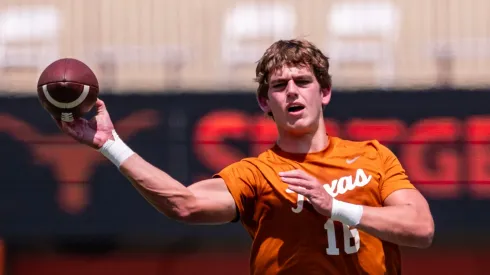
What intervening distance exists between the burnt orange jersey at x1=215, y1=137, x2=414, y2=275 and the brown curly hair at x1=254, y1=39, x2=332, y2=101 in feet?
0.89

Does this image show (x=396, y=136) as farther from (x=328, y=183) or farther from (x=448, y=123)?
(x=328, y=183)

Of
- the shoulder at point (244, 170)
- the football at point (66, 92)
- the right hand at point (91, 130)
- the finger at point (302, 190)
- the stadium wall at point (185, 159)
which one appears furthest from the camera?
the stadium wall at point (185, 159)

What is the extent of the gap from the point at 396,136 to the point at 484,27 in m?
2.30

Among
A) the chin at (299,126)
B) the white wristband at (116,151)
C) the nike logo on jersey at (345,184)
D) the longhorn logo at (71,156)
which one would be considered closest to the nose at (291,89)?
the chin at (299,126)

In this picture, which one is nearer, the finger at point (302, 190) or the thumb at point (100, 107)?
the finger at point (302, 190)

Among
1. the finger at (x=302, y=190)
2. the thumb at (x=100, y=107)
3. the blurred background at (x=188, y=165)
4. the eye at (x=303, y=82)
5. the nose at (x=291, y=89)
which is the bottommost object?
the blurred background at (x=188, y=165)

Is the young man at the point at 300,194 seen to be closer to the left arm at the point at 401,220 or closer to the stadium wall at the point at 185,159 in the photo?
the left arm at the point at 401,220

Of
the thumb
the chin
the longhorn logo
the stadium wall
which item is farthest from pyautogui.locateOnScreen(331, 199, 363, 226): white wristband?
the longhorn logo

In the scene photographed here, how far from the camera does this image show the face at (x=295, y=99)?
431 centimetres

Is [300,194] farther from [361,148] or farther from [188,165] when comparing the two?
[188,165]

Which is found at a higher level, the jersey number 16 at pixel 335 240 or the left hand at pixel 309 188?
the left hand at pixel 309 188

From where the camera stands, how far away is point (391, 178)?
14.2 feet

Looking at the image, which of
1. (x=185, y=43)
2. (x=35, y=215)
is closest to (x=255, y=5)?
(x=185, y=43)

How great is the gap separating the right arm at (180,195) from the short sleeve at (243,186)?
2 cm
